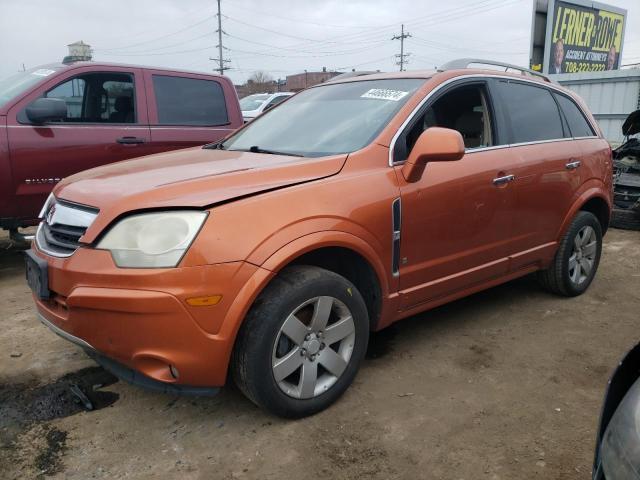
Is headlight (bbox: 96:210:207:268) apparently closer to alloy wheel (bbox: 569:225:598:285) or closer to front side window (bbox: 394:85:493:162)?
front side window (bbox: 394:85:493:162)

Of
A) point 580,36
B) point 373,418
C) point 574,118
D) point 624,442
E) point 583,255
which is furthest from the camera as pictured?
point 580,36

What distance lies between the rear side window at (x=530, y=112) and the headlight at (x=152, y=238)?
2.41 m

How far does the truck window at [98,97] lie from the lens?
16.5ft

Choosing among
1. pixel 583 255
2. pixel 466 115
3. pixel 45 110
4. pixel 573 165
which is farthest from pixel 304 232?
pixel 45 110

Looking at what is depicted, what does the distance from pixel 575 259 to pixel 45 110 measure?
460 cm

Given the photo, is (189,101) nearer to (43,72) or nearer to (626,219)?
(43,72)

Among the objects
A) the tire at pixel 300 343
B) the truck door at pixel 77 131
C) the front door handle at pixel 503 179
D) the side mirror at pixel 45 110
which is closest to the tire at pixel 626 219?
the front door handle at pixel 503 179

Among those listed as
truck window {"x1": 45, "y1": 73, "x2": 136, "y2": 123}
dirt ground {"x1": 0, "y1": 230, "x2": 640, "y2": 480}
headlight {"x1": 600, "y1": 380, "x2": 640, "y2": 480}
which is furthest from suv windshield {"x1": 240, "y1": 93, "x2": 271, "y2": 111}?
headlight {"x1": 600, "y1": 380, "x2": 640, "y2": 480}

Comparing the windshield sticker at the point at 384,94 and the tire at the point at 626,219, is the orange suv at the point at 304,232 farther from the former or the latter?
the tire at the point at 626,219

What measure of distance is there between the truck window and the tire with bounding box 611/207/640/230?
6183mm

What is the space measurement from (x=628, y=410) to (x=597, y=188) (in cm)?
329

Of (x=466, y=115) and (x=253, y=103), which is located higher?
(x=253, y=103)

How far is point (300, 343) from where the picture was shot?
253 centimetres

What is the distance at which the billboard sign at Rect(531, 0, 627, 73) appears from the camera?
14500mm
